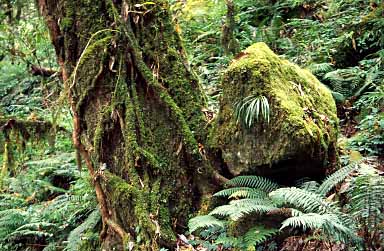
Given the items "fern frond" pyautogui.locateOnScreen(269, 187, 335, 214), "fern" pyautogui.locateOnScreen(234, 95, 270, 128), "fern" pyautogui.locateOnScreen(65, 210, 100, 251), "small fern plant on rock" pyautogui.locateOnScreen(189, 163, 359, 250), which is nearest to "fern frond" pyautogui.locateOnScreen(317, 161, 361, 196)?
"small fern plant on rock" pyautogui.locateOnScreen(189, 163, 359, 250)

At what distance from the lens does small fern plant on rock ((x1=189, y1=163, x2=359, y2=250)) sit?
123 inches

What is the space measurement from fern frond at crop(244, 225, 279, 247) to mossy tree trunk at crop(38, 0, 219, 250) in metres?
0.87

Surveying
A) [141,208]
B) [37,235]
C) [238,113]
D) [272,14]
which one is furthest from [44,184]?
[272,14]

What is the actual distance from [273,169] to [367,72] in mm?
3131

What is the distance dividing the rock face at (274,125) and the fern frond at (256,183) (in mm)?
121

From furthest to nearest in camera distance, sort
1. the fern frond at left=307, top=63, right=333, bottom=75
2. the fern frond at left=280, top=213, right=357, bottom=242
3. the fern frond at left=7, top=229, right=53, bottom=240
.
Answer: the fern frond at left=307, top=63, right=333, bottom=75 → the fern frond at left=7, top=229, right=53, bottom=240 → the fern frond at left=280, top=213, right=357, bottom=242

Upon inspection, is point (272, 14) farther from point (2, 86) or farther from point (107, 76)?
point (2, 86)

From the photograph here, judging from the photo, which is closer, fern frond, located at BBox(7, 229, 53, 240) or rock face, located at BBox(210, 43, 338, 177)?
rock face, located at BBox(210, 43, 338, 177)

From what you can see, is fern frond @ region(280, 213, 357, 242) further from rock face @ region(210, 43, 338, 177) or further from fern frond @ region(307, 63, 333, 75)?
fern frond @ region(307, 63, 333, 75)

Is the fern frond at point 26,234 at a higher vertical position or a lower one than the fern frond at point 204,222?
lower

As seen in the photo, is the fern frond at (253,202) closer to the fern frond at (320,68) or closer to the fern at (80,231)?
the fern at (80,231)

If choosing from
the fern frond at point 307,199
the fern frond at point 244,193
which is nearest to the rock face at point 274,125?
the fern frond at point 244,193

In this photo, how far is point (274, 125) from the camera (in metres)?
3.91

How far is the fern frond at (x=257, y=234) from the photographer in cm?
339
